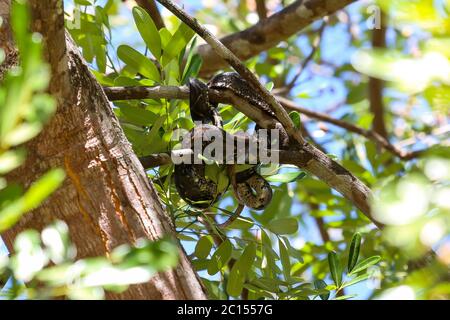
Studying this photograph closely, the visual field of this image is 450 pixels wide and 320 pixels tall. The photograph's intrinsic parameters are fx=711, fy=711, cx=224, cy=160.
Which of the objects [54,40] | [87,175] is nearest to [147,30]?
[54,40]

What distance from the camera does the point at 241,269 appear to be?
1.79 meters

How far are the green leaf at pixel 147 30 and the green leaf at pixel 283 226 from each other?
21.5 inches

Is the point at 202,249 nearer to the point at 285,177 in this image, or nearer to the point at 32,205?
the point at 285,177

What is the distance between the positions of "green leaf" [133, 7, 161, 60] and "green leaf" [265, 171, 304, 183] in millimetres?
436

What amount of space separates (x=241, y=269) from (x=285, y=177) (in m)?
0.27

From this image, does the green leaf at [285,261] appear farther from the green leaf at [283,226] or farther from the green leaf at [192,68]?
the green leaf at [192,68]

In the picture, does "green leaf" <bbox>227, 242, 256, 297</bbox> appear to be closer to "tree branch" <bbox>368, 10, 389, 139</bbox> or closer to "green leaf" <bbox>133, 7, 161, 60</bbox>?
"green leaf" <bbox>133, 7, 161, 60</bbox>

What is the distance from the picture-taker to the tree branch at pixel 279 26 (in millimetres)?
2762

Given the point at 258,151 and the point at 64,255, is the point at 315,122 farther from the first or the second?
the point at 64,255

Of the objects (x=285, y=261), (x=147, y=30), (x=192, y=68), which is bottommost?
(x=285, y=261)

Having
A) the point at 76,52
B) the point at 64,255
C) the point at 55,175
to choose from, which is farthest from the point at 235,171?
the point at 55,175

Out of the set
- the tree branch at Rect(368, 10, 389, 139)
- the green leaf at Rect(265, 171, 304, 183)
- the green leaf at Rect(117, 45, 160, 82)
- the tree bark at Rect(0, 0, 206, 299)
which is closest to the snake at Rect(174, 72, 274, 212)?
the green leaf at Rect(265, 171, 304, 183)

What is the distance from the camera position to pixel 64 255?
90 cm

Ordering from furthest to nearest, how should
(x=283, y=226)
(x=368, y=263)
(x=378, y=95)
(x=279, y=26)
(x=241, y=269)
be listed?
(x=378, y=95)
(x=279, y=26)
(x=283, y=226)
(x=241, y=269)
(x=368, y=263)
